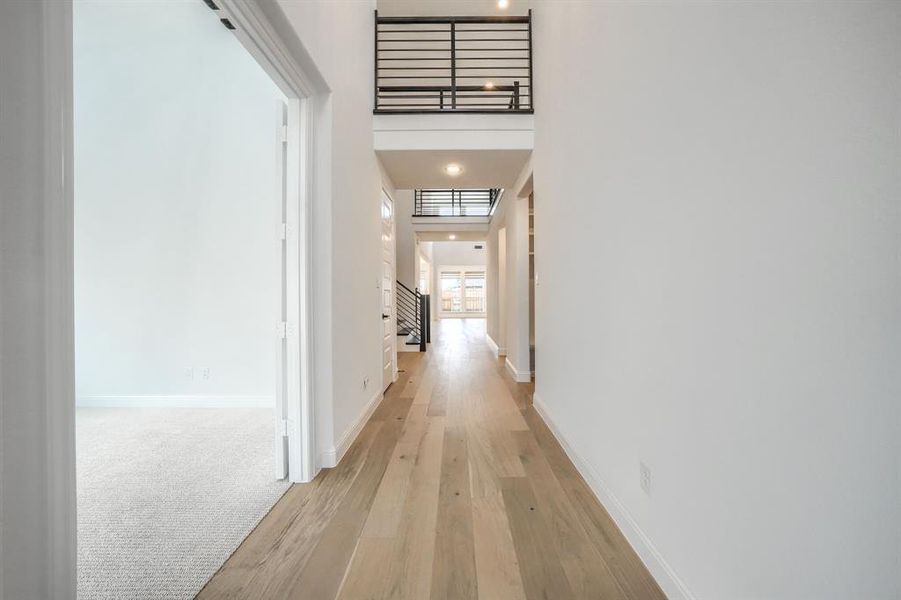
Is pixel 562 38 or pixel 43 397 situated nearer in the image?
pixel 43 397

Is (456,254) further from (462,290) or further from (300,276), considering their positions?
(300,276)

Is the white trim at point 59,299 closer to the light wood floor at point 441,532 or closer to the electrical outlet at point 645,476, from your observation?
the light wood floor at point 441,532

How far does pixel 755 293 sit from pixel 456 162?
315 cm

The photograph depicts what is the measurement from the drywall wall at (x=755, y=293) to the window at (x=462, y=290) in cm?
1447

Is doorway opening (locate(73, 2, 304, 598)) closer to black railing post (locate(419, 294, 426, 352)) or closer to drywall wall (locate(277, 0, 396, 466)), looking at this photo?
drywall wall (locate(277, 0, 396, 466))

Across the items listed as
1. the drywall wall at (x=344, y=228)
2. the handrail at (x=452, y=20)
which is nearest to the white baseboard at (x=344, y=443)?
the drywall wall at (x=344, y=228)

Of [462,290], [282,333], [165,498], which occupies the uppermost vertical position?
[462,290]

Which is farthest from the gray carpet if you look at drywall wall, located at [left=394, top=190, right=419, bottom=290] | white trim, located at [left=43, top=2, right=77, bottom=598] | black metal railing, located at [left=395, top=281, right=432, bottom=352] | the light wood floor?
drywall wall, located at [left=394, top=190, right=419, bottom=290]

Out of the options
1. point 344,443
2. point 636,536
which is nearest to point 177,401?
point 344,443

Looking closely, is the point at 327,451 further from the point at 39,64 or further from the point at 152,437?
the point at 39,64

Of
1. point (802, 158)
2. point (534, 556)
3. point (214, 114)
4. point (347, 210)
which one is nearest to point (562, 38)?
point (347, 210)

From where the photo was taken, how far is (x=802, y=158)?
768mm

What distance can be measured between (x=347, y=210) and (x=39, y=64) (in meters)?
1.78

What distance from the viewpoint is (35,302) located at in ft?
2.52
